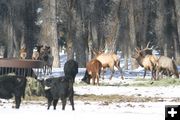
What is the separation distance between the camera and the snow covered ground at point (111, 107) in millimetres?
11188

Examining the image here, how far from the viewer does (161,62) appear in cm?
3481

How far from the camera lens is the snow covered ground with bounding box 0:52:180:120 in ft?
36.7

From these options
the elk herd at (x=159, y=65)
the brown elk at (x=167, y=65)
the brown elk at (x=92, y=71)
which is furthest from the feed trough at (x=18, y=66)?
the brown elk at (x=167, y=65)

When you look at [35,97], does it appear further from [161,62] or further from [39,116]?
[161,62]

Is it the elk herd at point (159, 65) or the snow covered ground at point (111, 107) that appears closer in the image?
the snow covered ground at point (111, 107)

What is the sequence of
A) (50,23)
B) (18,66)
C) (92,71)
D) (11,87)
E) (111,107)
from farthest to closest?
(50,23), (92,71), (18,66), (111,107), (11,87)

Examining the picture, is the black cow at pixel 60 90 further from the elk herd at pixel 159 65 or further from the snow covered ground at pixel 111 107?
the elk herd at pixel 159 65

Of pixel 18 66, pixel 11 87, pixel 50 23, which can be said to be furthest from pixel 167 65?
pixel 11 87

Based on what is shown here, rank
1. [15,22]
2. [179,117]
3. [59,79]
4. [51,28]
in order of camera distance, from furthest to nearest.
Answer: [15,22] → [51,28] → [59,79] → [179,117]

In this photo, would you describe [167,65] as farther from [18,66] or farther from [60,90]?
[60,90]

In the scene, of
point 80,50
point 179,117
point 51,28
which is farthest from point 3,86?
point 80,50

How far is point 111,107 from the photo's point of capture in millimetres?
16547

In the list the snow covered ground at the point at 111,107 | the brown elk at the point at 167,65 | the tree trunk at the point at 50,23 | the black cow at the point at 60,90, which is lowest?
the snow covered ground at the point at 111,107

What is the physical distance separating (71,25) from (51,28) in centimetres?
158
